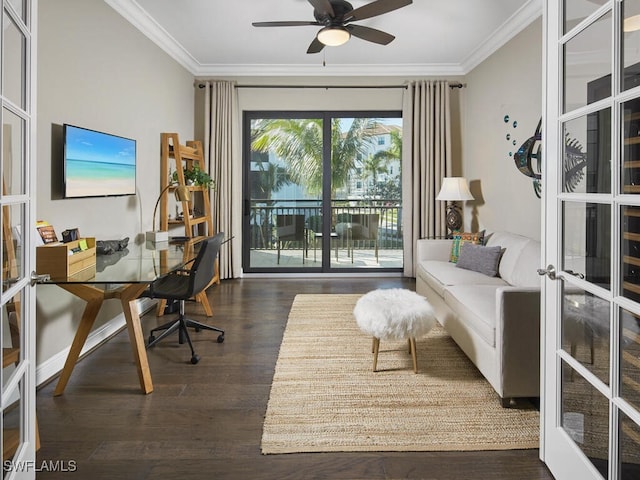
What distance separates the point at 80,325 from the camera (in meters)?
2.66

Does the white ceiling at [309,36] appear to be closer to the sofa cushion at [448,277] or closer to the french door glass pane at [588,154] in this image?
the sofa cushion at [448,277]

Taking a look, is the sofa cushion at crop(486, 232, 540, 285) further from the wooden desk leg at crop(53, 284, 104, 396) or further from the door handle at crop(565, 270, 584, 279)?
the wooden desk leg at crop(53, 284, 104, 396)

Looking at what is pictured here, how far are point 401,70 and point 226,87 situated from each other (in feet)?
7.41

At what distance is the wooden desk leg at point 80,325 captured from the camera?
258 cm

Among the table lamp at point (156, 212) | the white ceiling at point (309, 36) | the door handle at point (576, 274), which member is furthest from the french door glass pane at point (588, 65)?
the table lamp at point (156, 212)

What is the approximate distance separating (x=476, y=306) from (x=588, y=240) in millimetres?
1328

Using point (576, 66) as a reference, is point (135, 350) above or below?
below

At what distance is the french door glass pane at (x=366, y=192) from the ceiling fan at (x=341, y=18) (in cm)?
214

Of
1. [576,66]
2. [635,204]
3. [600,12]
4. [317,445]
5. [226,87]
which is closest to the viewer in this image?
[635,204]

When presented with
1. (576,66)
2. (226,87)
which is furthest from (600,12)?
(226,87)

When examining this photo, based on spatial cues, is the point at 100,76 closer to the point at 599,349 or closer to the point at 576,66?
the point at 576,66

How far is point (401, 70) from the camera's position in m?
5.87

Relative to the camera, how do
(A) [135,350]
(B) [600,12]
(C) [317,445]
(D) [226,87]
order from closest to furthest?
(B) [600,12]
(C) [317,445]
(A) [135,350]
(D) [226,87]

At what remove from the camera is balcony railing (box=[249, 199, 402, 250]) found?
621 centimetres
